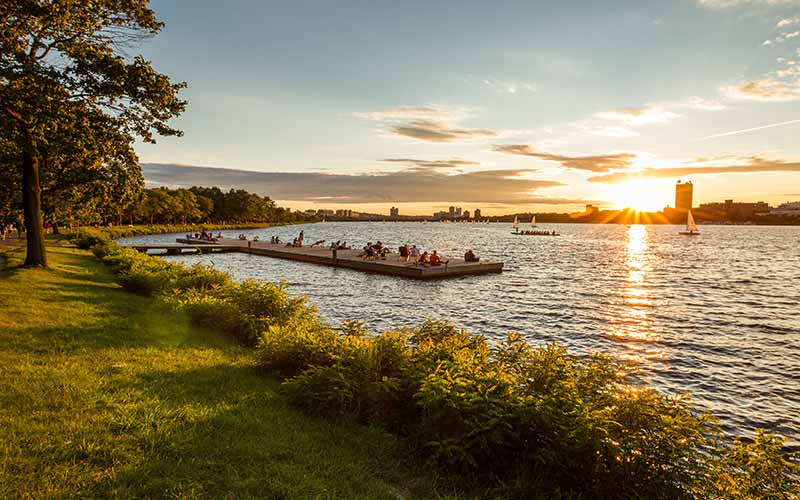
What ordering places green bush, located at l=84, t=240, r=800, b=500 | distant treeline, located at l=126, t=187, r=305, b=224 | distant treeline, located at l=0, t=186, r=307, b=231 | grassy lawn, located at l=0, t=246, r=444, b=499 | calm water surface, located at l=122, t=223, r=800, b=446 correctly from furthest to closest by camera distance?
distant treeline, located at l=126, t=187, r=305, b=224 < distant treeline, located at l=0, t=186, r=307, b=231 < calm water surface, located at l=122, t=223, r=800, b=446 < green bush, located at l=84, t=240, r=800, b=500 < grassy lawn, located at l=0, t=246, r=444, b=499

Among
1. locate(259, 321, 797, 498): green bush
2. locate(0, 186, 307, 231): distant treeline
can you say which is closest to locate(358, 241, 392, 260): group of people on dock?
locate(0, 186, 307, 231): distant treeline

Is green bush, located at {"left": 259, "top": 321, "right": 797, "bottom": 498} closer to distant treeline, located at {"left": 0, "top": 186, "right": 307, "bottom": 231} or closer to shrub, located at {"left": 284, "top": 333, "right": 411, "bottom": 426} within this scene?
shrub, located at {"left": 284, "top": 333, "right": 411, "bottom": 426}

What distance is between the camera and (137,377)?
8.26m

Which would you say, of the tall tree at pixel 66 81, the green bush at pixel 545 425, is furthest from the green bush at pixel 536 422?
the tall tree at pixel 66 81

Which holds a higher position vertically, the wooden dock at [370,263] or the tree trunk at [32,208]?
the tree trunk at [32,208]

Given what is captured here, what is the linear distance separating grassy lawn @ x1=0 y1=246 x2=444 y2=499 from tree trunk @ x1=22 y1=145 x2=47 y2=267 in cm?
1205

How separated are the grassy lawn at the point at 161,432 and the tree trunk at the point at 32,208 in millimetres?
12053

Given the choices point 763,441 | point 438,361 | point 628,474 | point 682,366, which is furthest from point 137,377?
point 682,366

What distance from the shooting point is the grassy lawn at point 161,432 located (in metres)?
5.08

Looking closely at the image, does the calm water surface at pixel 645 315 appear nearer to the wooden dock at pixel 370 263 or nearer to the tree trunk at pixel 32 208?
the wooden dock at pixel 370 263

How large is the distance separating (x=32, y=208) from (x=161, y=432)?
789 inches

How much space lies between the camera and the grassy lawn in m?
5.08

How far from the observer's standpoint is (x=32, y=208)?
780 inches

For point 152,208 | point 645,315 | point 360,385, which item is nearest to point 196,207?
point 152,208
